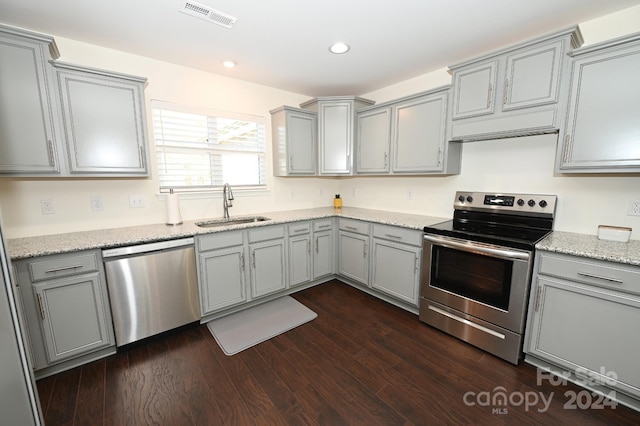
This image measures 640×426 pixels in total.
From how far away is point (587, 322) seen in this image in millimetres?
1720

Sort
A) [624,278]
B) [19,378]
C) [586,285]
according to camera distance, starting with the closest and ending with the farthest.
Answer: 1. [19,378]
2. [624,278]
3. [586,285]

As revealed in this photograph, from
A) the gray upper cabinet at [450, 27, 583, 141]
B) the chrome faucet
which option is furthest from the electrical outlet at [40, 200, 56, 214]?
the gray upper cabinet at [450, 27, 583, 141]

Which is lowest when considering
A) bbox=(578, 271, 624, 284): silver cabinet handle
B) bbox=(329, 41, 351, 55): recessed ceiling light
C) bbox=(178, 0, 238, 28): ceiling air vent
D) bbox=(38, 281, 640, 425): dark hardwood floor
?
bbox=(38, 281, 640, 425): dark hardwood floor

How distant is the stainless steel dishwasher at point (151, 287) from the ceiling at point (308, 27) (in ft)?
5.47

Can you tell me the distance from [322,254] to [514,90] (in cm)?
247

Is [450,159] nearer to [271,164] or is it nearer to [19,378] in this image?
[271,164]

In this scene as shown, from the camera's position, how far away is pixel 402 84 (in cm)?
325

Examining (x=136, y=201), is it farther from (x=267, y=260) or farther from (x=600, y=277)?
(x=600, y=277)

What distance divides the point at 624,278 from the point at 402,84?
8.82 feet

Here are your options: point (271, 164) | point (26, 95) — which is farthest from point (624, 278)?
point (26, 95)

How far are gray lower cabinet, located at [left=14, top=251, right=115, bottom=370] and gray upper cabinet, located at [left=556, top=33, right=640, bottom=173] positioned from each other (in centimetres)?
356

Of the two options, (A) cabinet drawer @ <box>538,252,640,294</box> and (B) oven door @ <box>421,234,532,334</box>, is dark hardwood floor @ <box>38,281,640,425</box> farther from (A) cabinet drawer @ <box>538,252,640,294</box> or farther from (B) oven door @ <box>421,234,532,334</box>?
(A) cabinet drawer @ <box>538,252,640,294</box>

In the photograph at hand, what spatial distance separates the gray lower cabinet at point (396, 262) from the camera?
2.63 m

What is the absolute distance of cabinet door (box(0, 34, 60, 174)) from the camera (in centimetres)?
179
